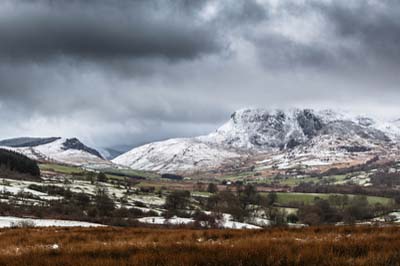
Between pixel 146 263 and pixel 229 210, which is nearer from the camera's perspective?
pixel 146 263

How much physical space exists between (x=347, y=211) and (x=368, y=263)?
134315 mm

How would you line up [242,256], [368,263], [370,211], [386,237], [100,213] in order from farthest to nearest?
[370,211] → [100,213] → [386,237] → [242,256] → [368,263]

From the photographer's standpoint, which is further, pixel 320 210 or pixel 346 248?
pixel 320 210

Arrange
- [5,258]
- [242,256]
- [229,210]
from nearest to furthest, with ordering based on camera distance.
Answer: [242,256], [5,258], [229,210]

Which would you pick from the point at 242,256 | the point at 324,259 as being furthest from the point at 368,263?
the point at 242,256

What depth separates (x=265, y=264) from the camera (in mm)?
8836

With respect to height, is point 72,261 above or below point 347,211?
above

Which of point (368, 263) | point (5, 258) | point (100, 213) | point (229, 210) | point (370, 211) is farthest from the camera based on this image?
point (370, 211)

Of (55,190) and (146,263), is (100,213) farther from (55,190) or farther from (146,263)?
(146,263)

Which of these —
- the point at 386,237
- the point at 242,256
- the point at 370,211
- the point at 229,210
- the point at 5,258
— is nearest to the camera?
the point at 242,256

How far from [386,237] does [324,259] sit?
5983mm

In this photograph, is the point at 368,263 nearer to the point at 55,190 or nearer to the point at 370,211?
the point at 370,211

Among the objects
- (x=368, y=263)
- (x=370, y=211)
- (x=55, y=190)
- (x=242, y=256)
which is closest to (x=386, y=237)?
(x=368, y=263)

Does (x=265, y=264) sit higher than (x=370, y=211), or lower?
higher
